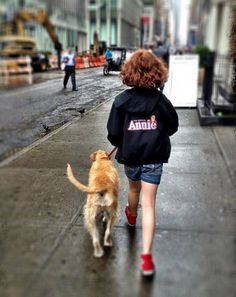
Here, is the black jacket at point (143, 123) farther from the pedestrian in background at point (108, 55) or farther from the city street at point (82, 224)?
the pedestrian in background at point (108, 55)

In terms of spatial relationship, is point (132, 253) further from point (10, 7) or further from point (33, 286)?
point (10, 7)

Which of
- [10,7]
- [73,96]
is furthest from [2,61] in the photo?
[73,96]

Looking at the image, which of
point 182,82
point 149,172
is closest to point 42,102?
point 149,172

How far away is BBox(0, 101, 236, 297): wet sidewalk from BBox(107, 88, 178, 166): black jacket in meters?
0.40

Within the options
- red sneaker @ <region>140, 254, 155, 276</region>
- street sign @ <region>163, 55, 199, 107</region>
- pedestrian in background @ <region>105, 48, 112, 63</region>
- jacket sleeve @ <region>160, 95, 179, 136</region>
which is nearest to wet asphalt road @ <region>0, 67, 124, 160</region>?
pedestrian in background @ <region>105, 48, 112, 63</region>

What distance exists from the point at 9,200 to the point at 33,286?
1.91ft

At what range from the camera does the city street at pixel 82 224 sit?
290cm

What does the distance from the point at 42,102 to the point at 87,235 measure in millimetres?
1165

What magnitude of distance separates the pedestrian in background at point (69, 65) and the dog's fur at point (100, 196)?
63 centimetres

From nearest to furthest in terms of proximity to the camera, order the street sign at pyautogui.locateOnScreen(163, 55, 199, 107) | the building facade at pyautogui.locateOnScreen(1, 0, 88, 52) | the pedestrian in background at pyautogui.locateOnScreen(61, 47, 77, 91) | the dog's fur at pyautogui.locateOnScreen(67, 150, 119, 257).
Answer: the building facade at pyautogui.locateOnScreen(1, 0, 88, 52) → the pedestrian in background at pyautogui.locateOnScreen(61, 47, 77, 91) → the dog's fur at pyautogui.locateOnScreen(67, 150, 119, 257) → the street sign at pyautogui.locateOnScreen(163, 55, 199, 107)

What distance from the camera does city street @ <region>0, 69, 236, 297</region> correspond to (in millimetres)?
2900

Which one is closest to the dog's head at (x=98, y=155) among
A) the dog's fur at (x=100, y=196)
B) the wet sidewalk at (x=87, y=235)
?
the dog's fur at (x=100, y=196)

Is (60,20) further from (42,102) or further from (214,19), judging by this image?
(214,19)

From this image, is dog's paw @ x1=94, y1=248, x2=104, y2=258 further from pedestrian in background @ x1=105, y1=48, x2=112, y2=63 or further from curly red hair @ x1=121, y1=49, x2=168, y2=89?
pedestrian in background @ x1=105, y1=48, x2=112, y2=63
